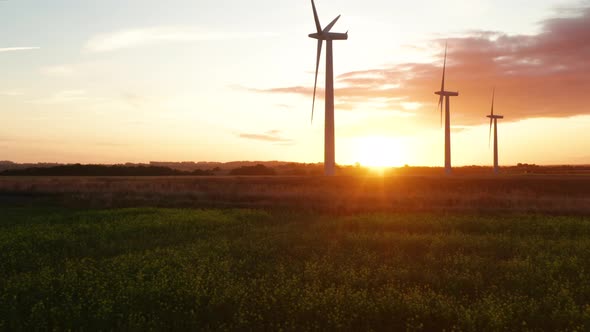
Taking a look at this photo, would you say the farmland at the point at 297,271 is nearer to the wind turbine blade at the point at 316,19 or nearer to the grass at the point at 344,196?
the grass at the point at 344,196

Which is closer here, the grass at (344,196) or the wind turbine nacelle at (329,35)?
the grass at (344,196)

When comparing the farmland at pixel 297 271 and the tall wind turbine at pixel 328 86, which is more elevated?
the tall wind turbine at pixel 328 86

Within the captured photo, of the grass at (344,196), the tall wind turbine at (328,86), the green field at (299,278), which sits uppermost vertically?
the tall wind turbine at (328,86)

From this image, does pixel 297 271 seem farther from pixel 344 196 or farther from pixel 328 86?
pixel 328 86

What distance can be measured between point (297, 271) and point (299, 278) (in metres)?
1.49

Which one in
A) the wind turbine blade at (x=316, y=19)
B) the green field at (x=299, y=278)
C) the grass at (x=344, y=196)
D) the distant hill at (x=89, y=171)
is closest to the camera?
the green field at (x=299, y=278)

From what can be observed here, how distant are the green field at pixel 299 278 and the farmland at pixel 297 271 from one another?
0.07m

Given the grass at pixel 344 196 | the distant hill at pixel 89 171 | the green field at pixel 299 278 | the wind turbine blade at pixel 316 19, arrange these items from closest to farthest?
→ 1. the green field at pixel 299 278
2. the grass at pixel 344 196
3. the wind turbine blade at pixel 316 19
4. the distant hill at pixel 89 171

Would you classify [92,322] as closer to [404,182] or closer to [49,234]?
[49,234]

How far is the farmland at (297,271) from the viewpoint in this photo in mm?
14328

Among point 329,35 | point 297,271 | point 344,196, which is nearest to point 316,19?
point 329,35

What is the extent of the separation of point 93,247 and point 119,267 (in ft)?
25.3

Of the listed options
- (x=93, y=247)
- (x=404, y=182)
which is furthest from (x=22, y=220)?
(x=404, y=182)

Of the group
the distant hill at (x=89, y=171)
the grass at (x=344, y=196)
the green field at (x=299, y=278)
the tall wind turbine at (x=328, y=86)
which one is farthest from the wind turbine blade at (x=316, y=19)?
the distant hill at (x=89, y=171)
